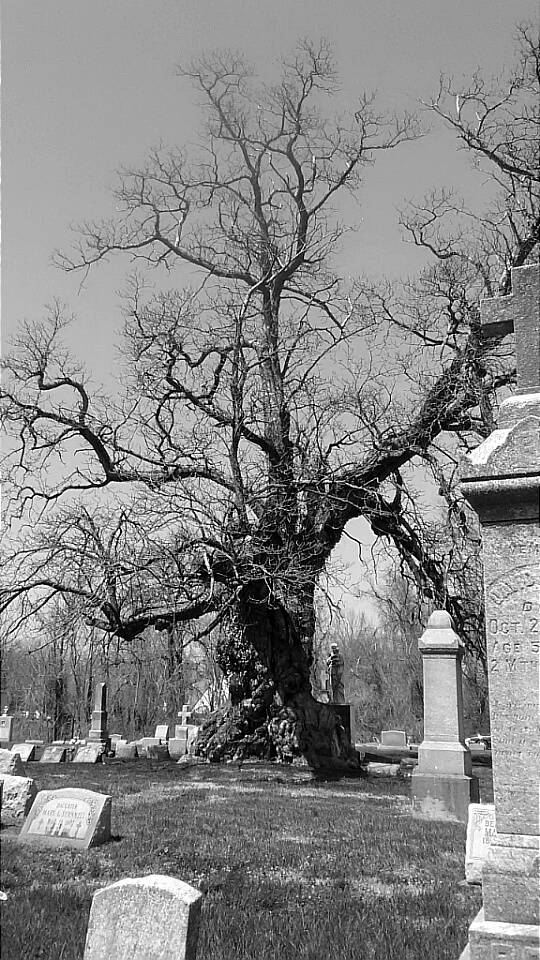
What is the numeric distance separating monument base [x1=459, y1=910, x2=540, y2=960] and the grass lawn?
3.96 ft

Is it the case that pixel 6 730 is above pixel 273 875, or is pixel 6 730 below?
below

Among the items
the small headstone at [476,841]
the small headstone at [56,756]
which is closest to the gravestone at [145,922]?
the small headstone at [476,841]

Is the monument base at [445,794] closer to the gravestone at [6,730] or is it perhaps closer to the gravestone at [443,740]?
the gravestone at [443,740]

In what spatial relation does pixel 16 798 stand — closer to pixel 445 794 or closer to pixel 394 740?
pixel 445 794

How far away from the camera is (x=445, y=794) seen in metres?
10.0

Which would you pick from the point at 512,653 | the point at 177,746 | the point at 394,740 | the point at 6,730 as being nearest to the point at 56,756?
the point at 177,746

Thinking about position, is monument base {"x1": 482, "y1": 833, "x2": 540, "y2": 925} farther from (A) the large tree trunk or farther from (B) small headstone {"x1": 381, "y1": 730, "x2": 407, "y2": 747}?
(B) small headstone {"x1": 381, "y1": 730, "x2": 407, "y2": 747}

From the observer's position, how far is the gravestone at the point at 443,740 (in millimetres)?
10039

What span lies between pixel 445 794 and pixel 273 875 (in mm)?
4579

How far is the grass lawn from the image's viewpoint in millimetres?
4547

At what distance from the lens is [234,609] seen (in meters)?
16.9

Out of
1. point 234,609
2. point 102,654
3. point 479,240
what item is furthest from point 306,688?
point 479,240

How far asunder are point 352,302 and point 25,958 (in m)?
16.6

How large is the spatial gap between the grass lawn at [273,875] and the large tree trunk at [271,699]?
5.24m
